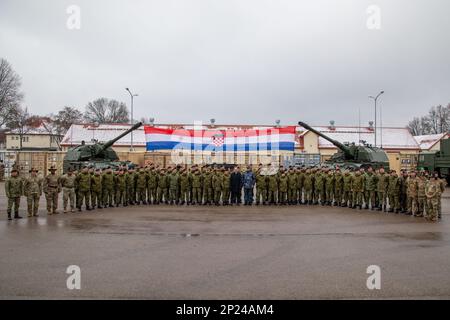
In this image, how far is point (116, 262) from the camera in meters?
7.53

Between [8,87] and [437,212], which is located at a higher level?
[8,87]

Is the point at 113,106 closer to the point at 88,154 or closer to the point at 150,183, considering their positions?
the point at 88,154

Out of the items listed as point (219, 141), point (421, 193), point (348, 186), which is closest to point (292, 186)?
point (348, 186)

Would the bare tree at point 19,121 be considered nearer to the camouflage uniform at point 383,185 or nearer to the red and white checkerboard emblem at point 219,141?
the red and white checkerboard emblem at point 219,141

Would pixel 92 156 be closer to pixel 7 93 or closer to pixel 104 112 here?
pixel 7 93

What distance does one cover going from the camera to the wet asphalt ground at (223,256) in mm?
5980

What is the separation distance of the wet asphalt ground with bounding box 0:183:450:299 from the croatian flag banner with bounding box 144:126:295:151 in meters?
9.57

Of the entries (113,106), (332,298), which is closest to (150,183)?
(332,298)

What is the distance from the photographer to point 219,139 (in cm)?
2325

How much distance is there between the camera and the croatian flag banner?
22.8 metres

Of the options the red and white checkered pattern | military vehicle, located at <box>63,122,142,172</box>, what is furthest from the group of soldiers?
the red and white checkered pattern

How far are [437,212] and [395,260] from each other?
6.51m

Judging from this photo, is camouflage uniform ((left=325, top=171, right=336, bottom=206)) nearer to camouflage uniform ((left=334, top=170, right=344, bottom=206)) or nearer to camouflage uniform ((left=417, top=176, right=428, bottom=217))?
camouflage uniform ((left=334, top=170, right=344, bottom=206))

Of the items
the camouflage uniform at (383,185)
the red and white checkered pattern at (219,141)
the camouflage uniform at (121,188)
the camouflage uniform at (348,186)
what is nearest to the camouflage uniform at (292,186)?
the camouflage uniform at (348,186)
